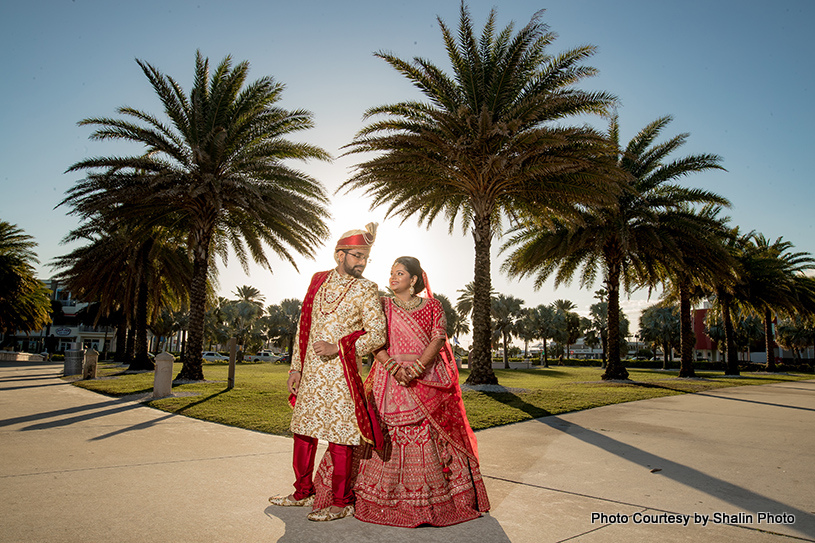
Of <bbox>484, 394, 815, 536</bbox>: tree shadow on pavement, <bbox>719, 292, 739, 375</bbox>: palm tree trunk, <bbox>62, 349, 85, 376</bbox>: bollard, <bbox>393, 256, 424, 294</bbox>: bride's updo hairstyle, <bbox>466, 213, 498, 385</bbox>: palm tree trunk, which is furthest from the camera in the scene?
<bbox>719, 292, 739, 375</bbox>: palm tree trunk

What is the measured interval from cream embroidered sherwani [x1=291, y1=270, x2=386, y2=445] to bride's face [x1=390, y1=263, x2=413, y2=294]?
0.20m

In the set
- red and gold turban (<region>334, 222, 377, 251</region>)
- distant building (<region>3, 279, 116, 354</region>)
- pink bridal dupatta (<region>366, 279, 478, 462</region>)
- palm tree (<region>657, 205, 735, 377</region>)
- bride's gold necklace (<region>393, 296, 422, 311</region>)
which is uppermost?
palm tree (<region>657, 205, 735, 377</region>)

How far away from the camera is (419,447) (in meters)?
3.40

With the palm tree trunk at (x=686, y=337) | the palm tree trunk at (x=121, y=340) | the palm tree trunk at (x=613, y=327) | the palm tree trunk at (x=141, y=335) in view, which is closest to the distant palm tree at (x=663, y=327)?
the palm tree trunk at (x=686, y=337)

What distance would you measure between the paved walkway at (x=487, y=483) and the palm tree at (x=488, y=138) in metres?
7.13

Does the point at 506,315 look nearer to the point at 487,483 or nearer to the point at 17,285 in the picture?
the point at 17,285

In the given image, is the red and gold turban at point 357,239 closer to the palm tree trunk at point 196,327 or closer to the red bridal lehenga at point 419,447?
the red bridal lehenga at point 419,447

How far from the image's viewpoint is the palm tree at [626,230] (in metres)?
17.5

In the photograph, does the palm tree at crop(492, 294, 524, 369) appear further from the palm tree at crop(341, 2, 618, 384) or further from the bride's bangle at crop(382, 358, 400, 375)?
the bride's bangle at crop(382, 358, 400, 375)

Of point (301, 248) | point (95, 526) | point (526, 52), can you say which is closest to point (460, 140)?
point (526, 52)

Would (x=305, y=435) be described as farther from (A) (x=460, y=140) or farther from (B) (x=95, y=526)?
(A) (x=460, y=140)

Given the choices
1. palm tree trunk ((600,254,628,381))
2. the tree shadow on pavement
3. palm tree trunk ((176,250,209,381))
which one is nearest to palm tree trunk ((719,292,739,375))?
palm tree trunk ((600,254,628,381))

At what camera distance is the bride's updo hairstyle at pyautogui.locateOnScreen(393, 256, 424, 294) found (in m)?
3.77

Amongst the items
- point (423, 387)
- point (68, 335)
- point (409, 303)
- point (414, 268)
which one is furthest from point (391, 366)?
point (68, 335)
